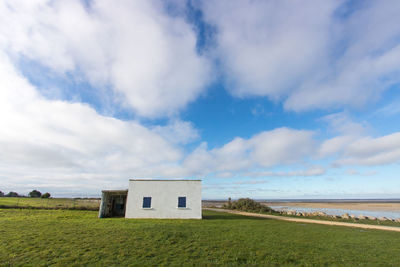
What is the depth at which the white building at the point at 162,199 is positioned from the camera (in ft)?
59.5

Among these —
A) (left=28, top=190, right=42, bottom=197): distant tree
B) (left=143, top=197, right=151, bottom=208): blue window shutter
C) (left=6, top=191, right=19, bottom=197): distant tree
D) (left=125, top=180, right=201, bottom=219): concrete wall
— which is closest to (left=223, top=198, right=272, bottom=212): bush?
(left=125, top=180, right=201, bottom=219): concrete wall

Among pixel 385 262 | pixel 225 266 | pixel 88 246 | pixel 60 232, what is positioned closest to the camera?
pixel 225 266

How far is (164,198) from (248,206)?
765 inches

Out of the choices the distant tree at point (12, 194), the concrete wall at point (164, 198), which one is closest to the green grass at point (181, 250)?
the concrete wall at point (164, 198)

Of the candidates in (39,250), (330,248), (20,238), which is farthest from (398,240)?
(20,238)

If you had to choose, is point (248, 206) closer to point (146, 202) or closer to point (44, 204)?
point (146, 202)

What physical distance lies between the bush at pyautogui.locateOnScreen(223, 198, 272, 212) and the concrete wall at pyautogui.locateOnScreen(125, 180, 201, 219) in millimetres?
16343

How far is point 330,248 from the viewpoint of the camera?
A: 881 cm

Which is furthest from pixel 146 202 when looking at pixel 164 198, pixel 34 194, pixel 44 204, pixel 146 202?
pixel 34 194

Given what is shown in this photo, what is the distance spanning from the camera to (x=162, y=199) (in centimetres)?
1850

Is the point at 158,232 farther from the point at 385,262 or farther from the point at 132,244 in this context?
the point at 385,262

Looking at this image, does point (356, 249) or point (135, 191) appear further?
point (135, 191)

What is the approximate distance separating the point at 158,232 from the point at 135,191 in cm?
912

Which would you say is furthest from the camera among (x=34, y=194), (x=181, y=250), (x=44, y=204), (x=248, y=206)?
(x=34, y=194)
